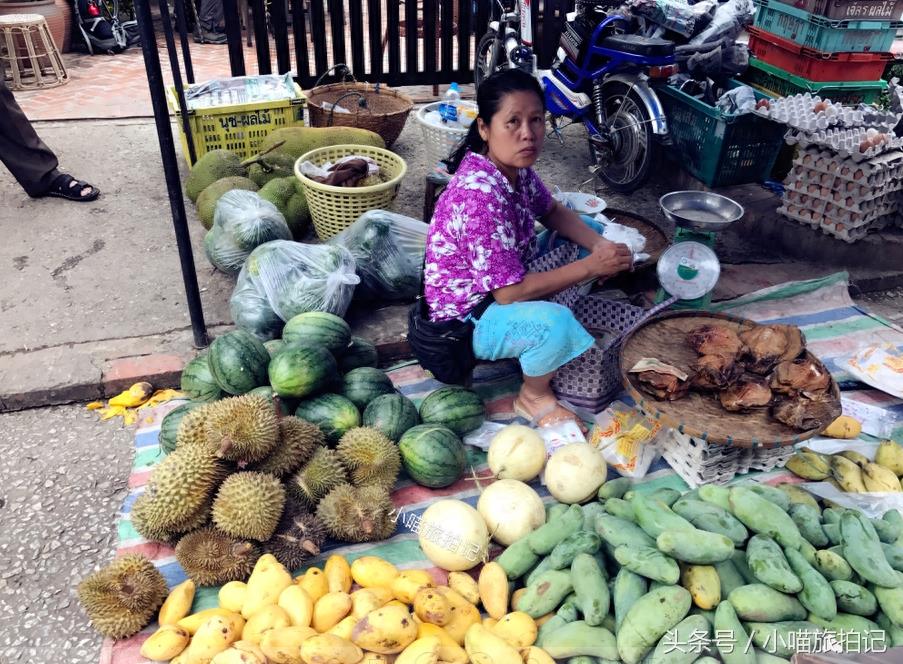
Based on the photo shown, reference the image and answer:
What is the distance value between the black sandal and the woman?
326cm

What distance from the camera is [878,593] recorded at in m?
1.94

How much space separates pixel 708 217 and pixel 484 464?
1.86m

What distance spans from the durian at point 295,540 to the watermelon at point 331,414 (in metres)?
0.41

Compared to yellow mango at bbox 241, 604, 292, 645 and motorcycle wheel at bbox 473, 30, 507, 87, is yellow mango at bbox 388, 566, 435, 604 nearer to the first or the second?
yellow mango at bbox 241, 604, 292, 645

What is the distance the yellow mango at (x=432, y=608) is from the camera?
6.35 feet

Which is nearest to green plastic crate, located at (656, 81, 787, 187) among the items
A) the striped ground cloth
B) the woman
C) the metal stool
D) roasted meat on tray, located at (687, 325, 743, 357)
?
the striped ground cloth

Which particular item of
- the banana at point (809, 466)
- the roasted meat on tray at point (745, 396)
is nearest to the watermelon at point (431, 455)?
the roasted meat on tray at point (745, 396)

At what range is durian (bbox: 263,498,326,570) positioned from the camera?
223 centimetres

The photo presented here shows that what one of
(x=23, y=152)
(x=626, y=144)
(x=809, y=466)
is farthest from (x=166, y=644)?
(x=626, y=144)

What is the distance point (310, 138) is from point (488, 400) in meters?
2.62

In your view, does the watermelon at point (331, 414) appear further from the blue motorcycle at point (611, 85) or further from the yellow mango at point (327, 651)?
the blue motorcycle at point (611, 85)

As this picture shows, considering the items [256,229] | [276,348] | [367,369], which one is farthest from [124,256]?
[367,369]

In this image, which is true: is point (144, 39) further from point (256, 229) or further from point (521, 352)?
point (521, 352)

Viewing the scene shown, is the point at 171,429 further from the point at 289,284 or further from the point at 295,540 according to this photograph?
the point at 289,284
